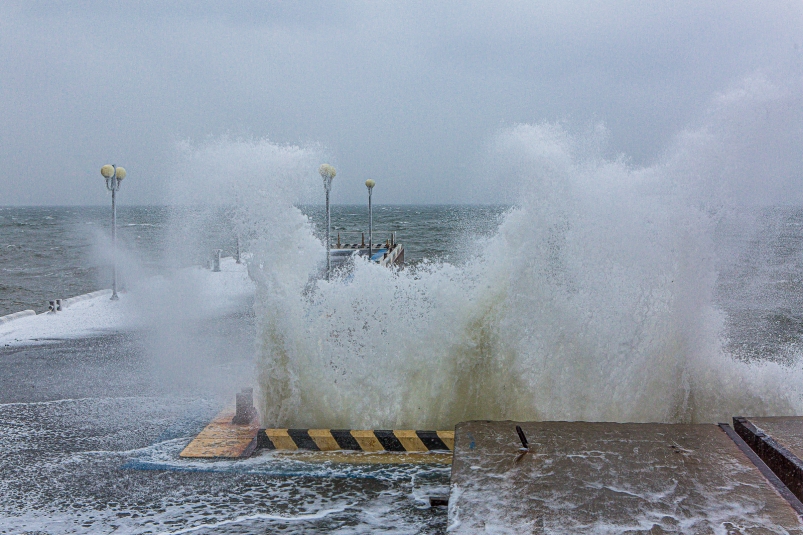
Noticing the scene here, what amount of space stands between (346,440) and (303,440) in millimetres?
A: 427

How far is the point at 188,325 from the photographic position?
14250 mm

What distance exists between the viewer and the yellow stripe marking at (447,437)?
6496 mm

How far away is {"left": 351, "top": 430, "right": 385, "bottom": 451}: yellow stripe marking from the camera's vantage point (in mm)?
6539

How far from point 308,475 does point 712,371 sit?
4.46 meters

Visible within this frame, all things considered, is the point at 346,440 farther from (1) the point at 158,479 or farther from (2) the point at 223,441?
(1) the point at 158,479

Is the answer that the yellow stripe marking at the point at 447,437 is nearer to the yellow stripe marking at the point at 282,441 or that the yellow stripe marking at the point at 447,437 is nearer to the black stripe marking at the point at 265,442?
the yellow stripe marking at the point at 282,441

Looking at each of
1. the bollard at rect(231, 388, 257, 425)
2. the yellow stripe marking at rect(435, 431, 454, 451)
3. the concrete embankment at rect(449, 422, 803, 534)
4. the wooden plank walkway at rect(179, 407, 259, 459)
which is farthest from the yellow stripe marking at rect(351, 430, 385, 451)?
the concrete embankment at rect(449, 422, 803, 534)

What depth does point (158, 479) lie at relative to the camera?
581 centimetres

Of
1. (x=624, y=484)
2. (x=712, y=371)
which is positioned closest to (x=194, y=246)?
(x=712, y=371)

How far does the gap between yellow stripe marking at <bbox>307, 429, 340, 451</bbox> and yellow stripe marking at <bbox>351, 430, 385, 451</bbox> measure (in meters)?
0.21

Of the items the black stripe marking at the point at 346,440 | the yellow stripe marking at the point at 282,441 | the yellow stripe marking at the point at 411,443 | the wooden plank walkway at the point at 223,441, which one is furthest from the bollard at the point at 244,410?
the yellow stripe marking at the point at 411,443

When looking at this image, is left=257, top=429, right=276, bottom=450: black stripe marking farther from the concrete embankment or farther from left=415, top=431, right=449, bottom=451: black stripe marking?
the concrete embankment

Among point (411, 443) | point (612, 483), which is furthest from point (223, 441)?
point (612, 483)

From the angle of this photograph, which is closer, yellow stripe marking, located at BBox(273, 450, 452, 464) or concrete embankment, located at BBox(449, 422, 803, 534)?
concrete embankment, located at BBox(449, 422, 803, 534)
